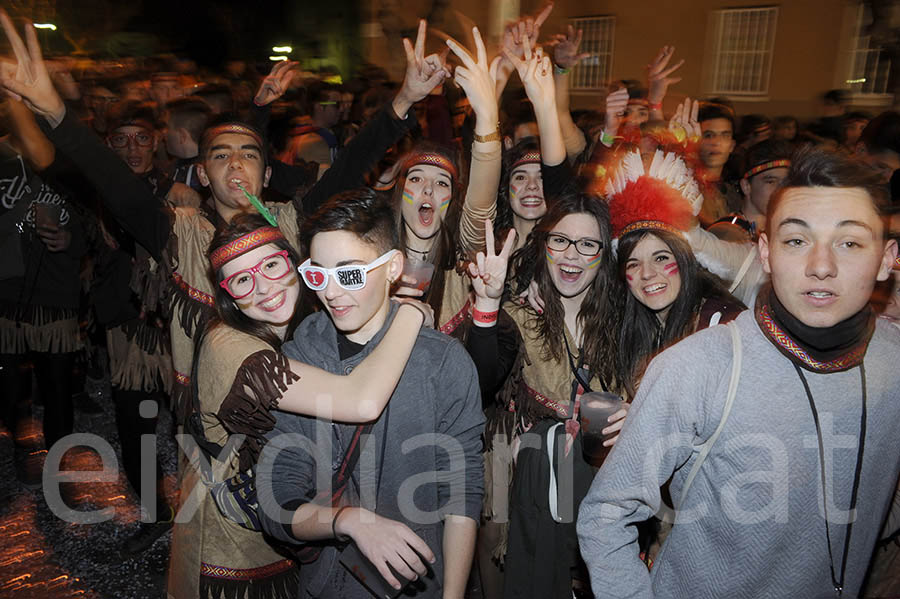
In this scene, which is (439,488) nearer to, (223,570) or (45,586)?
(223,570)

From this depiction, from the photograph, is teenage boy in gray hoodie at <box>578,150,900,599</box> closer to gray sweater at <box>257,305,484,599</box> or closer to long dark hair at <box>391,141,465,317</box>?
gray sweater at <box>257,305,484,599</box>

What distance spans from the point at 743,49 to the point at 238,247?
1495 centimetres

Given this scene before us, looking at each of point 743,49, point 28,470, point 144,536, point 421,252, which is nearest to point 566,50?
point 421,252

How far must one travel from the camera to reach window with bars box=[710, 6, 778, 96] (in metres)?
13.9

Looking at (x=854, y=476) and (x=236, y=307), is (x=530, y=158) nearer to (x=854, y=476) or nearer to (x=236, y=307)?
(x=236, y=307)

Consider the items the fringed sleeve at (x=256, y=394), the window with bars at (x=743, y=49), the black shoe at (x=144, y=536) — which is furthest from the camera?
the window with bars at (x=743, y=49)

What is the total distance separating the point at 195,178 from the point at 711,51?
1383cm

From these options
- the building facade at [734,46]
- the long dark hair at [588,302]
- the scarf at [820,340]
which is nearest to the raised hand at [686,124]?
the long dark hair at [588,302]

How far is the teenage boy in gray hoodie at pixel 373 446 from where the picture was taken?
6.34 ft

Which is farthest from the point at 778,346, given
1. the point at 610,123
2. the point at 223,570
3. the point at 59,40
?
the point at 59,40

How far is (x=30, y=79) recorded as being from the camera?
249cm

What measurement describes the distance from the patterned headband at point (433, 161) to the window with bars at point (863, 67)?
13232 millimetres

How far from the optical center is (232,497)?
7.18 ft

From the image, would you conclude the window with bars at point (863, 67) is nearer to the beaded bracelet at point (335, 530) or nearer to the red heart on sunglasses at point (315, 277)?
the red heart on sunglasses at point (315, 277)
